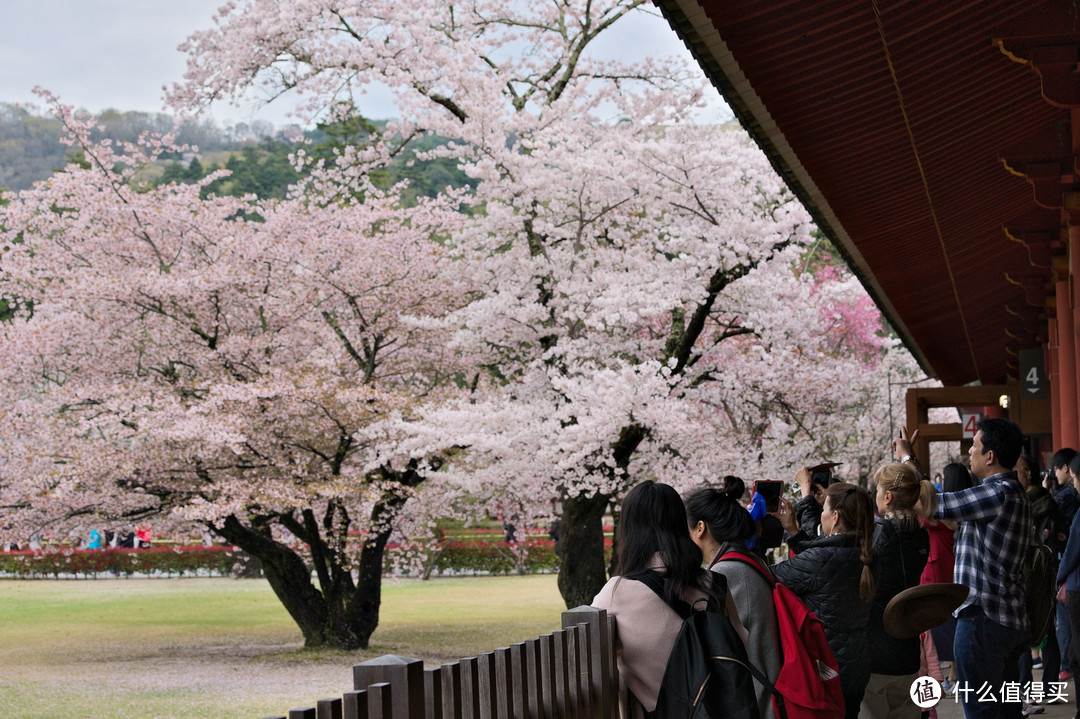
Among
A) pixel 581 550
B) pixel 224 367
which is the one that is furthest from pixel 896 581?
pixel 224 367

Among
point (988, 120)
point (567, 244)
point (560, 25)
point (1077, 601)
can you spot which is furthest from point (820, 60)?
point (560, 25)

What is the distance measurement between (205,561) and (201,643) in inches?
718

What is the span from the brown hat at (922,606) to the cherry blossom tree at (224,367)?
999 centimetres

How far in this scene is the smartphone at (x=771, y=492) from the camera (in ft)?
16.2

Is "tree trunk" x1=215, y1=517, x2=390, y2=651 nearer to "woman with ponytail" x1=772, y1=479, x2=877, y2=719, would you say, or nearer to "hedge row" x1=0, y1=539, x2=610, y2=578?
"woman with ponytail" x1=772, y1=479, x2=877, y2=719

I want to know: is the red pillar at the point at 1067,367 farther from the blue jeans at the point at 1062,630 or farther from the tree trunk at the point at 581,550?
the tree trunk at the point at 581,550

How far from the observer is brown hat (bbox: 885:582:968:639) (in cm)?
449

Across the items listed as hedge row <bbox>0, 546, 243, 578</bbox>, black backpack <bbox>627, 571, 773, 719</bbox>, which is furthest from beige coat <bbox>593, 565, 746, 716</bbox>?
hedge row <bbox>0, 546, 243, 578</bbox>

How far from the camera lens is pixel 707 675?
120 inches

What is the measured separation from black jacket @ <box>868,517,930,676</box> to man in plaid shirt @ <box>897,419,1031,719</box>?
7.1 inches

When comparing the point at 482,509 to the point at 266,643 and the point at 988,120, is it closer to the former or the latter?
the point at 266,643

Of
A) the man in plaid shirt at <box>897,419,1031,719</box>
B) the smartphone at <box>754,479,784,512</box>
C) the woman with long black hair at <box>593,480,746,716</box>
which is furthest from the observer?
the smartphone at <box>754,479,784,512</box>

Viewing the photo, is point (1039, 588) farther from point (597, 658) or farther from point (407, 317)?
point (407, 317)

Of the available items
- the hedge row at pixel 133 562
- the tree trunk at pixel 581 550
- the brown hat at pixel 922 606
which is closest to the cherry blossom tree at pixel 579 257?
the tree trunk at pixel 581 550
